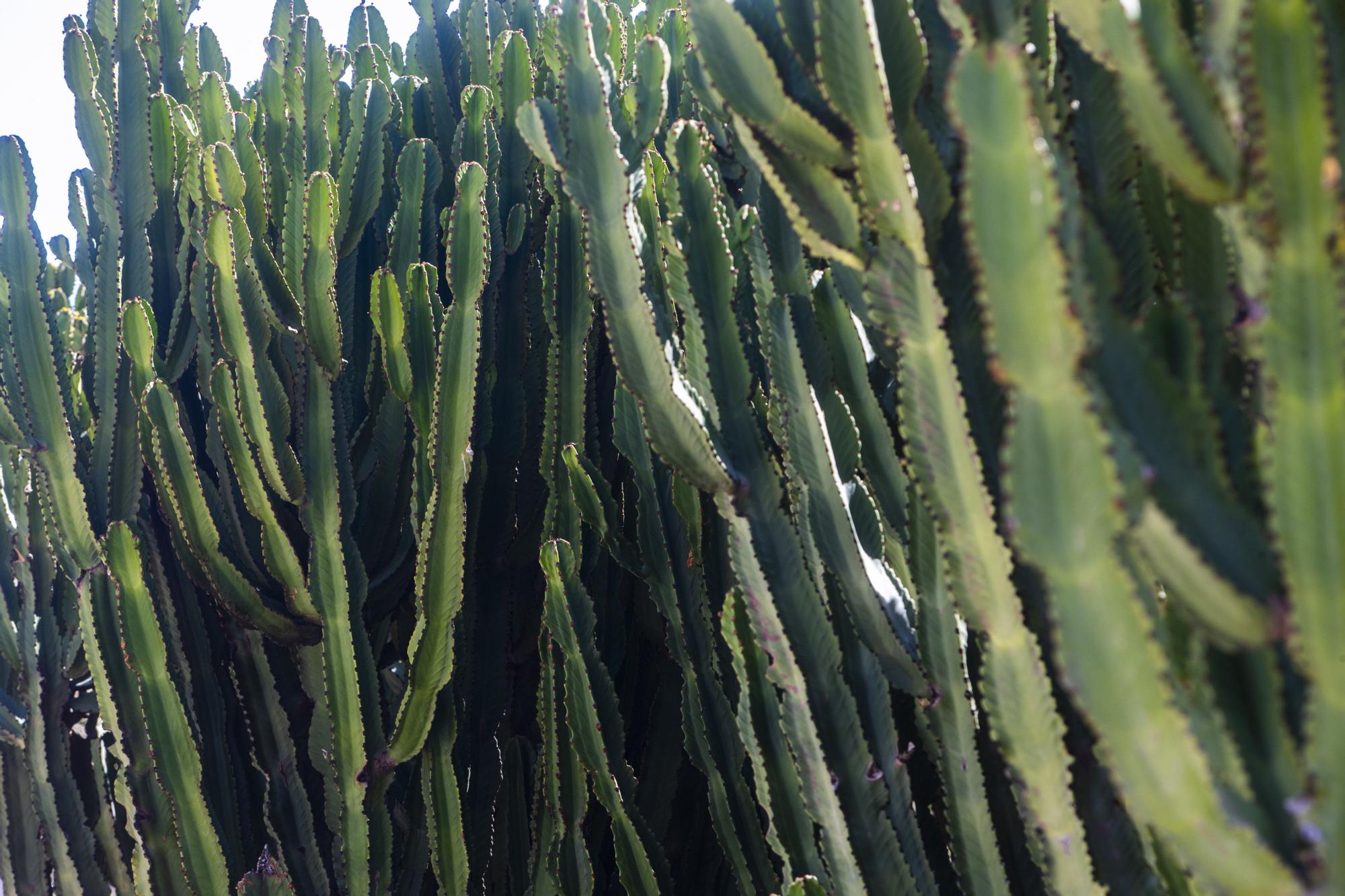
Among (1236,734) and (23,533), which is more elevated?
(23,533)

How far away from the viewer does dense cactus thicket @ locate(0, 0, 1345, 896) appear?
0.69 m

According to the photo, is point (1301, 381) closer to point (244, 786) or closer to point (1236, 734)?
point (1236, 734)

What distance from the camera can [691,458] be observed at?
1212 mm

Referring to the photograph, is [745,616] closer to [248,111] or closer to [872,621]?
[872,621]

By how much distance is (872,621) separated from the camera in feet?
3.98

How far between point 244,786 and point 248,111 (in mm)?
1473

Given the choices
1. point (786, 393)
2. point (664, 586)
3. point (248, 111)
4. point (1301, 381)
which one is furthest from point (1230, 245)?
point (248, 111)

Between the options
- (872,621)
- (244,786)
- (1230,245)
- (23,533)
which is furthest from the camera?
(23,533)

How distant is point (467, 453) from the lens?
1777 mm

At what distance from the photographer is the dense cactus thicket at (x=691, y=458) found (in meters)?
0.69

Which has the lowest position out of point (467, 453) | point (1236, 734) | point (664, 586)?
point (1236, 734)

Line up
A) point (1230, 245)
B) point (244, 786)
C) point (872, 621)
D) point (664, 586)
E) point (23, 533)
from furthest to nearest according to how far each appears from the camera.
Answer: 1. point (23, 533)
2. point (244, 786)
3. point (664, 586)
4. point (872, 621)
5. point (1230, 245)

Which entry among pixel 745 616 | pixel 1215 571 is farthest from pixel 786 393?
pixel 1215 571

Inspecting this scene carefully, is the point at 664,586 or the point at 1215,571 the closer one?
the point at 1215,571
